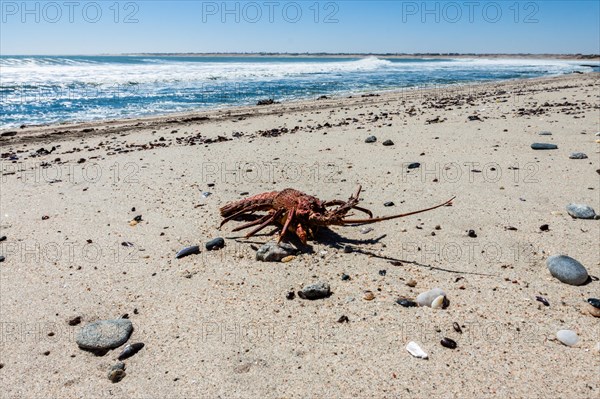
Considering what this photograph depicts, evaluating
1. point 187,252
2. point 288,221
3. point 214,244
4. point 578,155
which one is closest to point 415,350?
point 288,221

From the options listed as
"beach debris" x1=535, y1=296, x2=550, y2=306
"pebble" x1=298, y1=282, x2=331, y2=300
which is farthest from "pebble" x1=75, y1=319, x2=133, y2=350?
"beach debris" x1=535, y1=296, x2=550, y2=306

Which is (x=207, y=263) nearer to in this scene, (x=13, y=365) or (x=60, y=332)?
(x=60, y=332)

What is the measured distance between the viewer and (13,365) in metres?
2.87

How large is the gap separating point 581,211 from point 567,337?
98.7 inches

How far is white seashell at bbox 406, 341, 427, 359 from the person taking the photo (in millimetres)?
2740

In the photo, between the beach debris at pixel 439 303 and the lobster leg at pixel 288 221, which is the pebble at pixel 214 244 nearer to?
the lobster leg at pixel 288 221

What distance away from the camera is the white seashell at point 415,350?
2.74 metres

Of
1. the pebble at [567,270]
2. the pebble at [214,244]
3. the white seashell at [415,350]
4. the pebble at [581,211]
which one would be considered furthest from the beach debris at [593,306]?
the pebble at [214,244]

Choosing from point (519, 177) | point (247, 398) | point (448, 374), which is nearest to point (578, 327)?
point (448, 374)

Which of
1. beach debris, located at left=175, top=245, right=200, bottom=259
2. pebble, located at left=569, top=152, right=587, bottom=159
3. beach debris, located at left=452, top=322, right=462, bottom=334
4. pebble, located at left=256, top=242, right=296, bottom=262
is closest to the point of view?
beach debris, located at left=452, top=322, right=462, bottom=334

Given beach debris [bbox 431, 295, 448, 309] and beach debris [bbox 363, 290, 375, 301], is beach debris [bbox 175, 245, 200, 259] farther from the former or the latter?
beach debris [bbox 431, 295, 448, 309]

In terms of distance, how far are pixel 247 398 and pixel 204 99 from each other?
20002 mm

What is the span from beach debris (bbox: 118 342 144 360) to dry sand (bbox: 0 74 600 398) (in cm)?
5

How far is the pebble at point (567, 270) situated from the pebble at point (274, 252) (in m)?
2.35
